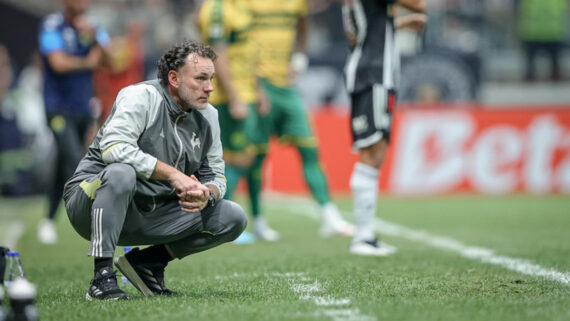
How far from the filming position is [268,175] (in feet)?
48.1

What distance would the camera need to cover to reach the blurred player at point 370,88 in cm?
662

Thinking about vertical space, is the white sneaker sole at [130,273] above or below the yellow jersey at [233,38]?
below

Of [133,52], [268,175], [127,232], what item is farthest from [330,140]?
[127,232]

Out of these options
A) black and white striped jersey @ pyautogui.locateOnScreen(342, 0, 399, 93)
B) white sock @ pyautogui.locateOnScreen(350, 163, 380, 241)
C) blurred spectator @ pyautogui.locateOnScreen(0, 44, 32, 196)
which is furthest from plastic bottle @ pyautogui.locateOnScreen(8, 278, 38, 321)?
blurred spectator @ pyautogui.locateOnScreen(0, 44, 32, 196)

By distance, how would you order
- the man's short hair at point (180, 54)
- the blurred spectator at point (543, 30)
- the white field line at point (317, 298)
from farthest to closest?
1. the blurred spectator at point (543, 30)
2. the man's short hair at point (180, 54)
3. the white field line at point (317, 298)

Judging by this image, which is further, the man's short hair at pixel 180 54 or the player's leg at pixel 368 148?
the player's leg at pixel 368 148

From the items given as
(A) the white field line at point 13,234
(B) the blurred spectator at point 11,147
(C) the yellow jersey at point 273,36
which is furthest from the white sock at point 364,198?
(B) the blurred spectator at point 11,147

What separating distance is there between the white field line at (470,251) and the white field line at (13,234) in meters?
3.44

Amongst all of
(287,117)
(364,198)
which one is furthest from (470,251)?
(287,117)

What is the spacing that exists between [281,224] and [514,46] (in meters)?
11.1

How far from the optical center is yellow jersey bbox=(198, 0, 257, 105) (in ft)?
26.0

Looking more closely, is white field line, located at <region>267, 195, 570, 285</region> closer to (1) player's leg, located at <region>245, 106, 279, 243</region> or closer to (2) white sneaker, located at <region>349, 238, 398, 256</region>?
(2) white sneaker, located at <region>349, 238, 398, 256</region>

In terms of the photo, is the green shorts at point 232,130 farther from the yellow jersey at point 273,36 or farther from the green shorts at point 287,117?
the yellow jersey at point 273,36

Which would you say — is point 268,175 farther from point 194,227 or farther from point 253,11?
point 194,227
